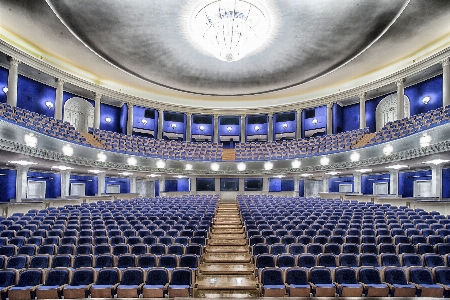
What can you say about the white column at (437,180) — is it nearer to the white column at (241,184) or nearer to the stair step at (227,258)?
the stair step at (227,258)

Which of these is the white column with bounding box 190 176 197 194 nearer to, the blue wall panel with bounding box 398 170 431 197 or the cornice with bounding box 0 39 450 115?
the cornice with bounding box 0 39 450 115

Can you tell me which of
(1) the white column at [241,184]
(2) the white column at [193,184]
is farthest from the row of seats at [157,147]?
(1) the white column at [241,184]

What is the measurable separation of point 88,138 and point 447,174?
77.6ft

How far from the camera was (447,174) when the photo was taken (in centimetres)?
1655

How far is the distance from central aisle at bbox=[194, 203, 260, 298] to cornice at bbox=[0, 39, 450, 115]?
16.6 meters

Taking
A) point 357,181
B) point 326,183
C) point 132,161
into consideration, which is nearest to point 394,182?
point 357,181

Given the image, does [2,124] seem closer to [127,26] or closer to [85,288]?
[127,26]

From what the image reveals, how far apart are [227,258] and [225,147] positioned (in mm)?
25143

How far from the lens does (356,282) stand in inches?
217

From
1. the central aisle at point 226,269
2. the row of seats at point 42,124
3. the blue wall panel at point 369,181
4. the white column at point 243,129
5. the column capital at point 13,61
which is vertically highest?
the column capital at point 13,61

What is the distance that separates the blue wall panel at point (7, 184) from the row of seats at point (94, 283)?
14365 mm

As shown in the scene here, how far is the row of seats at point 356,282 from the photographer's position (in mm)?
5180

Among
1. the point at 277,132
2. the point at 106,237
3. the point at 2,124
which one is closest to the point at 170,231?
the point at 106,237

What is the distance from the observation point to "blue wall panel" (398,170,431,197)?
723 inches
